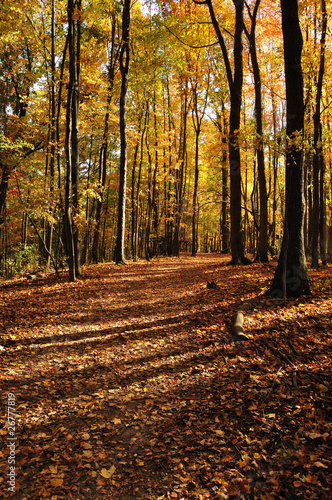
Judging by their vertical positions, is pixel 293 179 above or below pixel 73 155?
below

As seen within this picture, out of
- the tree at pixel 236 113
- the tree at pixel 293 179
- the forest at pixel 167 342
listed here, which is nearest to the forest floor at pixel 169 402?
the forest at pixel 167 342

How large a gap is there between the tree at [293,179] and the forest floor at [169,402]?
56 cm

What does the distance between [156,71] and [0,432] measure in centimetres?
1623

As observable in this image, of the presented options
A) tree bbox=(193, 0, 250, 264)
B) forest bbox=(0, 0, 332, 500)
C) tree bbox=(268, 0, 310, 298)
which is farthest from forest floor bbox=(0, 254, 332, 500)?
tree bbox=(193, 0, 250, 264)

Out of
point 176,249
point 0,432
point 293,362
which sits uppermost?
point 176,249

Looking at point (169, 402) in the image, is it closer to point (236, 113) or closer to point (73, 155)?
point (73, 155)

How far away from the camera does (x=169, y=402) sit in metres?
4.04

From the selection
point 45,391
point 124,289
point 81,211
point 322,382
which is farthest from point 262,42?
point 45,391

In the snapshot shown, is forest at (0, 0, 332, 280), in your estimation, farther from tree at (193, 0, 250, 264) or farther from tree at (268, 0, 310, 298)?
tree at (268, 0, 310, 298)

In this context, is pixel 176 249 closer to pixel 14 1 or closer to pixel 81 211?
pixel 81 211

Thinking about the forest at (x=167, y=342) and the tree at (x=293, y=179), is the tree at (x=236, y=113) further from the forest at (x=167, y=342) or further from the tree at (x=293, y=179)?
the tree at (x=293, y=179)

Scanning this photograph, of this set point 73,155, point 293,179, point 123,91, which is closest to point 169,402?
point 293,179

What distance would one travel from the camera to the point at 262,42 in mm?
15430

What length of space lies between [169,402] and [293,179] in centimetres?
552
